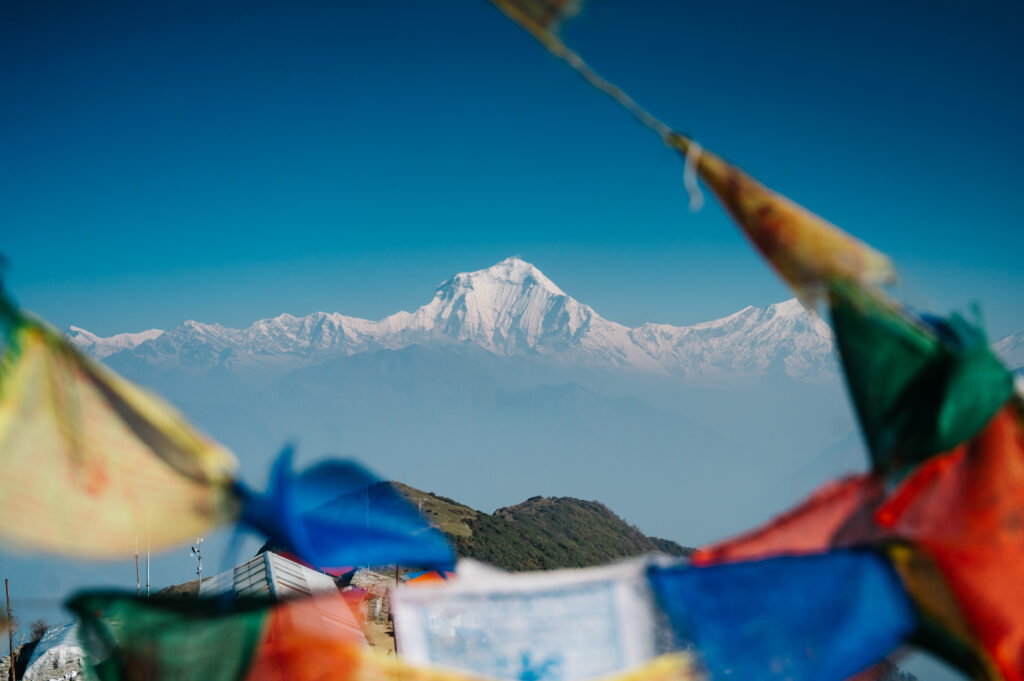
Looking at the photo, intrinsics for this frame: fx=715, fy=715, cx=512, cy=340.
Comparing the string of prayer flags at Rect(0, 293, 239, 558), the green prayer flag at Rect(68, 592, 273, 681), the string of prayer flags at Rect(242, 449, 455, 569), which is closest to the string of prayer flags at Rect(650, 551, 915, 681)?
the string of prayer flags at Rect(242, 449, 455, 569)

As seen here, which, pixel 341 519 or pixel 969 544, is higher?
pixel 341 519

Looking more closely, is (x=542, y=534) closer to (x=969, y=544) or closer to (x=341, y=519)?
(x=341, y=519)

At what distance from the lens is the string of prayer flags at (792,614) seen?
2832mm

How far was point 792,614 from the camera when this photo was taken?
2877 mm

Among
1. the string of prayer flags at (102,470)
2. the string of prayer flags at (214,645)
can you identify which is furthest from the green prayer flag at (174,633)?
the string of prayer flags at (102,470)

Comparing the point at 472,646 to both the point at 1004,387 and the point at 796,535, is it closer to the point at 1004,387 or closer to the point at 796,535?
the point at 796,535

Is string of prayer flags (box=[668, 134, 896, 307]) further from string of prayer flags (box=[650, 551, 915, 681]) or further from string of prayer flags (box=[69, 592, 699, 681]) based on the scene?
string of prayer flags (box=[69, 592, 699, 681])

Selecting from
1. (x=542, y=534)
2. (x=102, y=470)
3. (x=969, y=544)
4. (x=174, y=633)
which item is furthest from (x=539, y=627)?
(x=542, y=534)

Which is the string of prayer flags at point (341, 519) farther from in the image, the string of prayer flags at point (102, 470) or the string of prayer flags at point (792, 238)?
the string of prayer flags at point (792, 238)

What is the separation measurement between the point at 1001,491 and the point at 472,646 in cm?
221

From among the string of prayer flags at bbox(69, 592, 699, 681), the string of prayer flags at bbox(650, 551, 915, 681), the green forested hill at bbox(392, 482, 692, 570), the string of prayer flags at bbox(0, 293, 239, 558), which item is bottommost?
the string of prayer flags at bbox(650, 551, 915, 681)

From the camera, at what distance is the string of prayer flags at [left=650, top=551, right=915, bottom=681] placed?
111 inches

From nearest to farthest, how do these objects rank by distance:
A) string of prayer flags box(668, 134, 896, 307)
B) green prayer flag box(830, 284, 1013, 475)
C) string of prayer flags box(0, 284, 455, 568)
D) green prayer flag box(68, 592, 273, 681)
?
1. green prayer flag box(830, 284, 1013, 475)
2. string of prayer flags box(668, 134, 896, 307)
3. green prayer flag box(68, 592, 273, 681)
4. string of prayer flags box(0, 284, 455, 568)

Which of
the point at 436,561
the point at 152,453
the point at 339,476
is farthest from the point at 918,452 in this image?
the point at 152,453
